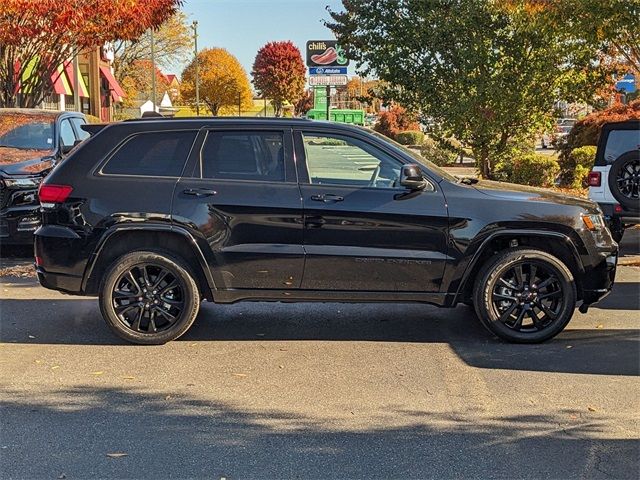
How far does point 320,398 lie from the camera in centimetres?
482

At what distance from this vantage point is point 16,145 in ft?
33.0

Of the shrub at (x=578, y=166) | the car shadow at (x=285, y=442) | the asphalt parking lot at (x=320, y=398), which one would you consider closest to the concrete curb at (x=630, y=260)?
the asphalt parking lot at (x=320, y=398)

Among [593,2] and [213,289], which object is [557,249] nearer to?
[213,289]

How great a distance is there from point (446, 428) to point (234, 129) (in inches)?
122

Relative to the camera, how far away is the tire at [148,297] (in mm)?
5879

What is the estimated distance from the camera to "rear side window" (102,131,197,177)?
5992 millimetres

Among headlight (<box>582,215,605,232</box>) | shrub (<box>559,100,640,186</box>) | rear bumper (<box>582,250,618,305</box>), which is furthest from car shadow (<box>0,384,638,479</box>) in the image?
shrub (<box>559,100,640,186</box>)

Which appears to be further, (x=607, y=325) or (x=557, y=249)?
(x=607, y=325)

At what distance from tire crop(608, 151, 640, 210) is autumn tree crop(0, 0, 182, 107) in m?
9.81

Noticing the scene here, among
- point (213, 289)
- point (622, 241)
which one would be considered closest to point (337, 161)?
point (213, 289)

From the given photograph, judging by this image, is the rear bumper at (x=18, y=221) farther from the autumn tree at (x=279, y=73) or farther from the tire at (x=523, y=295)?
the autumn tree at (x=279, y=73)

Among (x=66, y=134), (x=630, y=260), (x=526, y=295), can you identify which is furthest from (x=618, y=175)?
(x=66, y=134)

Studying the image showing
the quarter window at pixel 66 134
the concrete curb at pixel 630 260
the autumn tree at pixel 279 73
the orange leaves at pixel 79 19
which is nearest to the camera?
the concrete curb at pixel 630 260

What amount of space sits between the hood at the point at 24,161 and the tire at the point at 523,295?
6.38m
